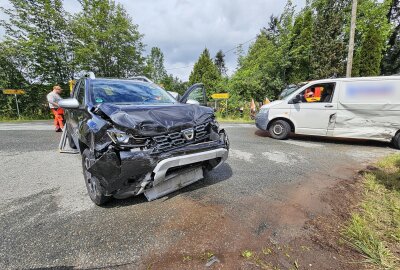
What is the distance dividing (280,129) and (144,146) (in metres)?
5.37

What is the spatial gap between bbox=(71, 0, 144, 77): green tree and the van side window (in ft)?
57.1

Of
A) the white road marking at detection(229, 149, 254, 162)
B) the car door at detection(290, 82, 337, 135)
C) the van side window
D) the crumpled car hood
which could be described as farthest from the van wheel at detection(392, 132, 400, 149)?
the crumpled car hood

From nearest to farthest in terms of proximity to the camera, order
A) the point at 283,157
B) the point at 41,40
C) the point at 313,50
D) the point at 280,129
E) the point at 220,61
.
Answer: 1. the point at 283,157
2. the point at 280,129
3. the point at 41,40
4. the point at 313,50
5. the point at 220,61

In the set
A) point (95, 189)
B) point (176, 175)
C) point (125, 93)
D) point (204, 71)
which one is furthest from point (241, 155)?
point (204, 71)

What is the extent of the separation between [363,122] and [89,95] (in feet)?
21.9

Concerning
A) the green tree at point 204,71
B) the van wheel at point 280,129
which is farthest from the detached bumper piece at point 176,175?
the green tree at point 204,71

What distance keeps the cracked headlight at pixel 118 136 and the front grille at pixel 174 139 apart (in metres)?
0.30

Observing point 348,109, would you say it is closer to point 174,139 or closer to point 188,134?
point 188,134

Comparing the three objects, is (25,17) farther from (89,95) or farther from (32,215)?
(32,215)

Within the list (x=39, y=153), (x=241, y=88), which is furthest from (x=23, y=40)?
(x=241, y=88)

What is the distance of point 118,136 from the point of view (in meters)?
2.12

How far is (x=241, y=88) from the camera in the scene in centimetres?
1716

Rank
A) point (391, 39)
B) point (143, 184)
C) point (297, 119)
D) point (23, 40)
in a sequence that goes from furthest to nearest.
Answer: point (391, 39) → point (23, 40) → point (297, 119) → point (143, 184)

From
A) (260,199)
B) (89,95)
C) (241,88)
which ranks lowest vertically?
(260,199)
